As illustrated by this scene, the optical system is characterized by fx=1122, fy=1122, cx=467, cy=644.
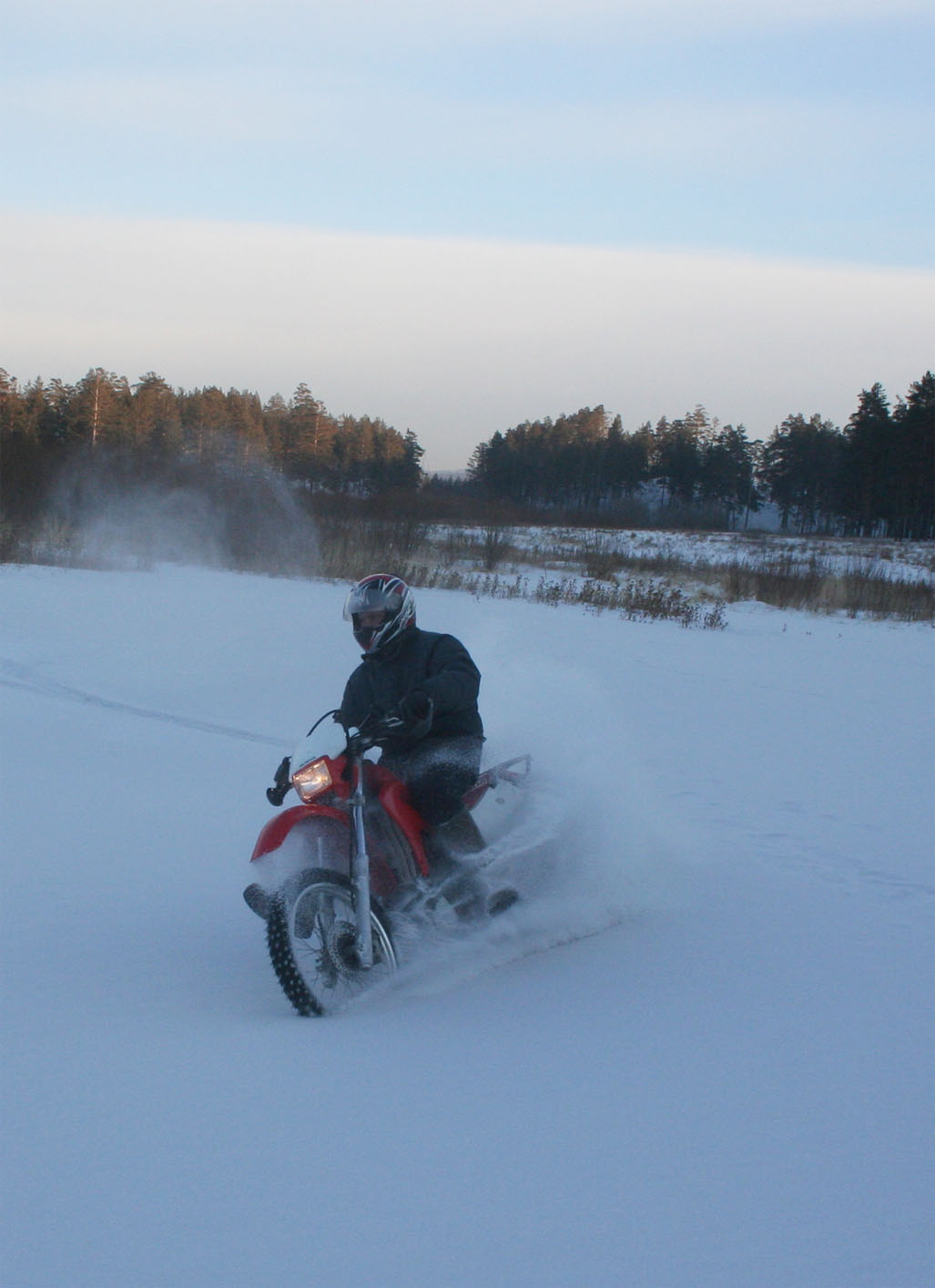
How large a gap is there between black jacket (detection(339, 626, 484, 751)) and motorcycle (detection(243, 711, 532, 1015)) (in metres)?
0.42

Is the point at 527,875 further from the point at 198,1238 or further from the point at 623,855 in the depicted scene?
the point at 198,1238

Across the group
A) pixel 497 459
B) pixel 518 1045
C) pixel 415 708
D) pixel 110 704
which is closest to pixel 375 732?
pixel 415 708

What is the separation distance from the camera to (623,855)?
6.12 meters

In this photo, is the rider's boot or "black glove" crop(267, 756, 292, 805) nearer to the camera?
"black glove" crop(267, 756, 292, 805)

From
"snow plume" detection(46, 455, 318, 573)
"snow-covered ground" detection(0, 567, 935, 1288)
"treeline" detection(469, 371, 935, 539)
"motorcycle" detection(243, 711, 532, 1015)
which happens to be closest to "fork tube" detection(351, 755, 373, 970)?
"motorcycle" detection(243, 711, 532, 1015)

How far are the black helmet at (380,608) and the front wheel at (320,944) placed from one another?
44.9 inches

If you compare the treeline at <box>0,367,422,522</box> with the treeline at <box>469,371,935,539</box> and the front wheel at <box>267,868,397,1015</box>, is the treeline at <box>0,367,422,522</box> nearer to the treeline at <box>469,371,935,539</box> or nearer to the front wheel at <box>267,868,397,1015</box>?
the treeline at <box>469,371,935,539</box>

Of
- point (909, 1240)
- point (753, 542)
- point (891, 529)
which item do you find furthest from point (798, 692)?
point (891, 529)

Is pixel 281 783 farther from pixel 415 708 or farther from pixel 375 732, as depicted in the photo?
pixel 415 708

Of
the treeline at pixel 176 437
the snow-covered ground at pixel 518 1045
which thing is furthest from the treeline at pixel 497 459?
the snow-covered ground at pixel 518 1045

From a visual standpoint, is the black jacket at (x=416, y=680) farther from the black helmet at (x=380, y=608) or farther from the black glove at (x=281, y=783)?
the black glove at (x=281, y=783)

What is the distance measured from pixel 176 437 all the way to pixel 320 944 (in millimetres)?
65092

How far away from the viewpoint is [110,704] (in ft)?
36.2

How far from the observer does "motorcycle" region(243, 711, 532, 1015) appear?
13.8ft
